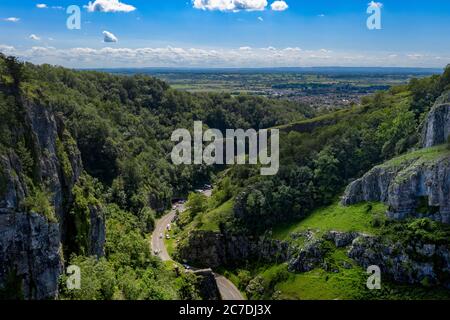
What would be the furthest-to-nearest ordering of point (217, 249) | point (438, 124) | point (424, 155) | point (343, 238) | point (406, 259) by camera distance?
point (217, 249) → point (438, 124) → point (424, 155) → point (343, 238) → point (406, 259)

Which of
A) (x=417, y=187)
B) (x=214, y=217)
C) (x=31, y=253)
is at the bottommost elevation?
(x=214, y=217)

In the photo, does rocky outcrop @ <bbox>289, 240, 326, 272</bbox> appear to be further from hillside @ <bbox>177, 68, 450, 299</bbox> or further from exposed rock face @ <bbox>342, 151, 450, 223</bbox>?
exposed rock face @ <bbox>342, 151, 450, 223</bbox>

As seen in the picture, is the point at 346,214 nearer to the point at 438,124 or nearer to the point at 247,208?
the point at 247,208

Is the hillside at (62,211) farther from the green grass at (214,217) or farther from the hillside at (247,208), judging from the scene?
the green grass at (214,217)

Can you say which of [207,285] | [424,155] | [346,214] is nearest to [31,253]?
[207,285]
